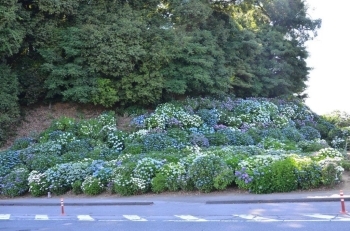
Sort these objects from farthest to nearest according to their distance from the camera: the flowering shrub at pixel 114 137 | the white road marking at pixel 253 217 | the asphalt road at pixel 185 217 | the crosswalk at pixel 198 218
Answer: the flowering shrub at pixel 114 137
the white road marking at pixel 253 217
the crosswalk at pixel 198 218
the asphalt road at pixel 185 217

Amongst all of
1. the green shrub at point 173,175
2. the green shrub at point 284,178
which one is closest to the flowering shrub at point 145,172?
the green shrub at point 173,175

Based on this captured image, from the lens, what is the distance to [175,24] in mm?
27297

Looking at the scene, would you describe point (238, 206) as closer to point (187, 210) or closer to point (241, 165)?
point (187, 210)

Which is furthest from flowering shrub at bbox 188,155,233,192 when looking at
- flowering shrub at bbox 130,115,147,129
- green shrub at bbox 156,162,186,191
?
flowering shrub at bbox 130,115,147,129

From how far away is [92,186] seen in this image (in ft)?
51.7

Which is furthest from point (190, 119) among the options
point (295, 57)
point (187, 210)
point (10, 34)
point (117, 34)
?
point (295, 57)

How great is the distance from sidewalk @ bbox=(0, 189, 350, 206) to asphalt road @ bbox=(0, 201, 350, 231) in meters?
0.36

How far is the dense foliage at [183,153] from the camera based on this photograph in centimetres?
1420

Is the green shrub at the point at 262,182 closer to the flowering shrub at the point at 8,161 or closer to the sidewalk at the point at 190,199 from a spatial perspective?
the sidewalk at the point at 190,199

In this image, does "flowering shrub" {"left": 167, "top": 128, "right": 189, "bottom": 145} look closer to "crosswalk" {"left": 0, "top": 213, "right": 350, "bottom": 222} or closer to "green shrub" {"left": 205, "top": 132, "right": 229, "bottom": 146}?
"green shrub" {"left": 205, "top": 132, "right": 229, "bottom": 146}

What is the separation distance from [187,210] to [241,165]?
10.8 ft

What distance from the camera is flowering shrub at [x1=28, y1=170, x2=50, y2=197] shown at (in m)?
16.5

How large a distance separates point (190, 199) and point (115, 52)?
1152 centimetres

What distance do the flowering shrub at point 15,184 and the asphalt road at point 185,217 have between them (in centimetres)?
316
